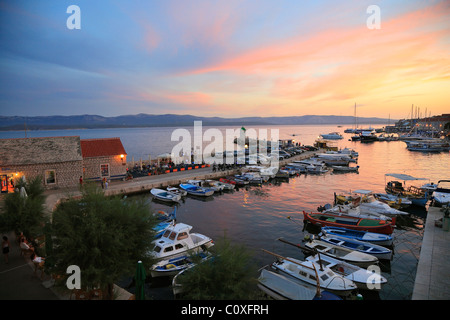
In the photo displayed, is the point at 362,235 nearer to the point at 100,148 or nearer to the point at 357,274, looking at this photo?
the point at 357,274

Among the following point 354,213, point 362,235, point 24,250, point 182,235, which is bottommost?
point 362,235

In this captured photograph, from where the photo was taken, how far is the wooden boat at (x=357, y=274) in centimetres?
1284

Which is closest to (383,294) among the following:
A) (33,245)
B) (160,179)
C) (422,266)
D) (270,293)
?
(422,266)

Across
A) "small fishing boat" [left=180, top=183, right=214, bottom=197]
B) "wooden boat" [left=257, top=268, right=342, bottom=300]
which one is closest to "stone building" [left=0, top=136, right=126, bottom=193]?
"small fishing boat" [left=180, top=183, right=214, bottom=197]

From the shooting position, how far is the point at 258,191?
115 feet

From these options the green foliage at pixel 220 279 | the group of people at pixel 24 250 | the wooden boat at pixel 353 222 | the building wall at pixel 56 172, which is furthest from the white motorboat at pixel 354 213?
the building wall at pixel 56 172

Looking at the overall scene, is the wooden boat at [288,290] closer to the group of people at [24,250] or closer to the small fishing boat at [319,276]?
the small fishing boat at [319,276]

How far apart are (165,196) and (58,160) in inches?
464

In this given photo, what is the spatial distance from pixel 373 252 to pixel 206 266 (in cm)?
1313

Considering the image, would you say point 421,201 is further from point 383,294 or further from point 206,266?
point 206,266

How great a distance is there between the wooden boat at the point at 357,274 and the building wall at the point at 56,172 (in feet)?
83.6

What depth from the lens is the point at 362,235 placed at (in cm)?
1909

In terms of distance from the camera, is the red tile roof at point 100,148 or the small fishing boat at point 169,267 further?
the red tile roof at point 100,148

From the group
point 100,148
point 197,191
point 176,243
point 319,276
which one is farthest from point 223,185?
point 319,276
